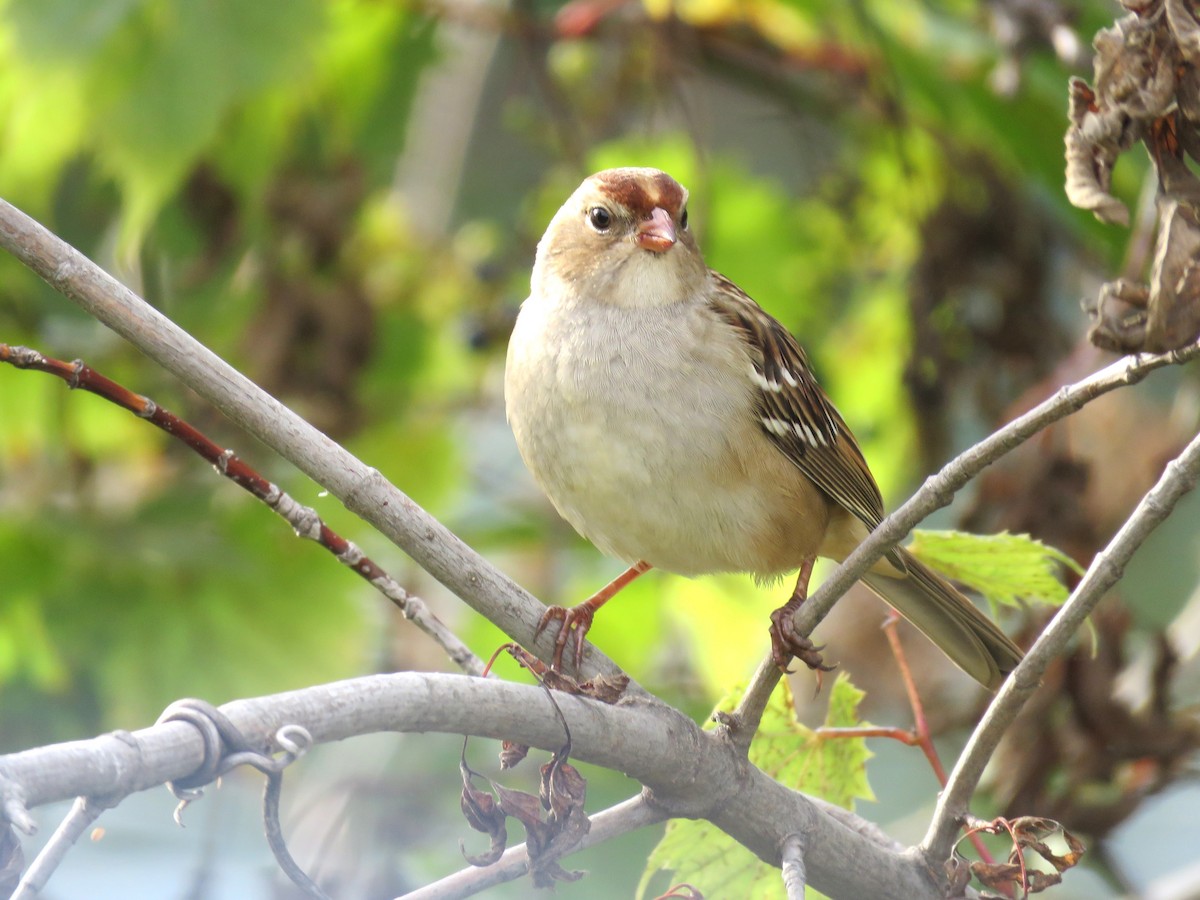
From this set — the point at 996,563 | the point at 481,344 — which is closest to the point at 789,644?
the point at 996,563

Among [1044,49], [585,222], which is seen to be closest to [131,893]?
[585,222]

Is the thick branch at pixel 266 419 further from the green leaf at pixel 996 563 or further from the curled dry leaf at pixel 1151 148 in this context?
the curled dry leaf at pixel 1151 148

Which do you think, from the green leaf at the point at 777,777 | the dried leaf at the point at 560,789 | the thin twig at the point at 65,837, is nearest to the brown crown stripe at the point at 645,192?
the green leaf at the point at 777,777

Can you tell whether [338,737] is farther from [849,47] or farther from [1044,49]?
[849,47]

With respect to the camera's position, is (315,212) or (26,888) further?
(315,212)

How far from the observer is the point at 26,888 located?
0.97 metres

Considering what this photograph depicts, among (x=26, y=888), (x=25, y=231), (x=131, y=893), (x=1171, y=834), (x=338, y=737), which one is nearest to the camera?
(x=26, y=888)

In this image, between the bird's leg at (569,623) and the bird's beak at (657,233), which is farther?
the bird's beak at (657,233)

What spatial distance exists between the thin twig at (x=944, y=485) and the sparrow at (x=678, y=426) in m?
0.40

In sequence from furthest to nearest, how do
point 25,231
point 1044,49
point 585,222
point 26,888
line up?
point 1044,49
point 585,222
point 25,231
point 26,888

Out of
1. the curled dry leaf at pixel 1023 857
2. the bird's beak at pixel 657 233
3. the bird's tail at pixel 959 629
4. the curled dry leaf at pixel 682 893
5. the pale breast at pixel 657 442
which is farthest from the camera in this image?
the bird's beak at pixel 657 233

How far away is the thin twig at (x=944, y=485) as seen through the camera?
1.22m

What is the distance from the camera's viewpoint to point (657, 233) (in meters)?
2.54

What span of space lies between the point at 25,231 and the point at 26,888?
2.13ft
